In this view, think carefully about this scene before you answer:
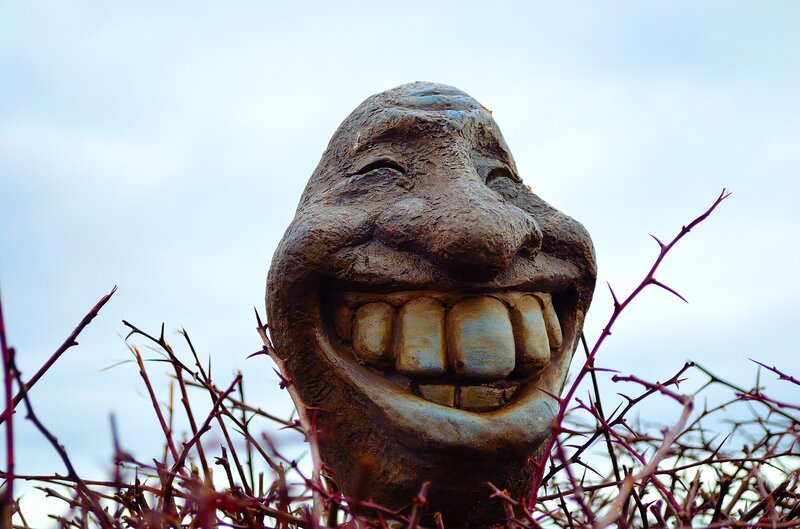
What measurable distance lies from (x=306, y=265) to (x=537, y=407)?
1.90ft

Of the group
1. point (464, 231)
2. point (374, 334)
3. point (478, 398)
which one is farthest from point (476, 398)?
point (464, 231)

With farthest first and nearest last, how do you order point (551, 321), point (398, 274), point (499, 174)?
point (499, 174) < point (551, 321) < point (398, 274)

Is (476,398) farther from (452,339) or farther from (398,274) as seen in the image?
(398,274)

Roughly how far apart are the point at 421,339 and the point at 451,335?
6 centimetres

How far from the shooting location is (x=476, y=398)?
1831 millimetres

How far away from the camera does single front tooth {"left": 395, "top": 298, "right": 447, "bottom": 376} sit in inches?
71.0

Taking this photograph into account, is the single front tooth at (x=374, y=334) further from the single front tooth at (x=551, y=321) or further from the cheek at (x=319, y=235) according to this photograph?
the single front tooth at (x=551, y=321)

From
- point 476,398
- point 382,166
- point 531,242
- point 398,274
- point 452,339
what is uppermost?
point 382,166

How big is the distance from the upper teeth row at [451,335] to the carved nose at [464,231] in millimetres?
88

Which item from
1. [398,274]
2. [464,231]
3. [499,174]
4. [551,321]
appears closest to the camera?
[464,231]

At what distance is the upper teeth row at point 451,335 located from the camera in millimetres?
1804

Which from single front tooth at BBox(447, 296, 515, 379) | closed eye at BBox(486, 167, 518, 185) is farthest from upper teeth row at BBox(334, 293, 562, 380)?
closed eye at BBox(486, 167, 518, 185)

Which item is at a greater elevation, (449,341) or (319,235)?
(319,235)

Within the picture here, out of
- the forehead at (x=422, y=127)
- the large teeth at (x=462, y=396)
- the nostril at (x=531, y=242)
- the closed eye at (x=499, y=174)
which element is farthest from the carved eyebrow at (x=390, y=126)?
the large teeth at (x=462, y=396)
